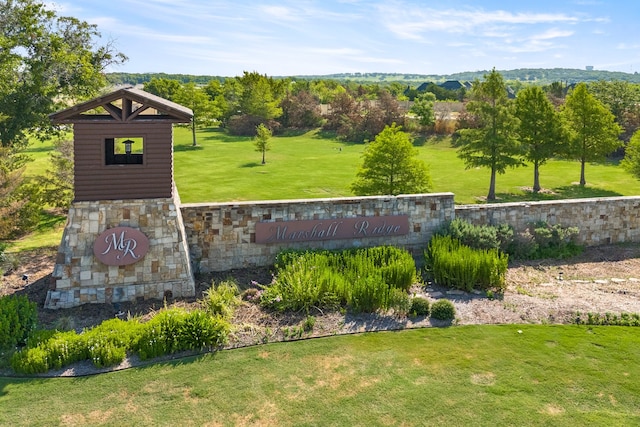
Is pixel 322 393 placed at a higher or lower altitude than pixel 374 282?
lower

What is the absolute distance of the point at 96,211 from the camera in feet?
38.8

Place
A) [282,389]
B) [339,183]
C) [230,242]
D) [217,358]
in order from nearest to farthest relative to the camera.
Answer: [282,389], [217,358], [230,242], [339,183]

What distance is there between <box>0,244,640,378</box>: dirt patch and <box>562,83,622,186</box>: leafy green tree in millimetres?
17830

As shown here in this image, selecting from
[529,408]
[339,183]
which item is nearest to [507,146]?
[339,183]

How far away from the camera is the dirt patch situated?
35.3 feet

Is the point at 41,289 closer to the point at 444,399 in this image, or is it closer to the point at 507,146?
the point at 444,399

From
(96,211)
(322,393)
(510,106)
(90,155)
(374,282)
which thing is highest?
(510,106)

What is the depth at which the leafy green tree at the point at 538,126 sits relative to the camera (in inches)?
1153

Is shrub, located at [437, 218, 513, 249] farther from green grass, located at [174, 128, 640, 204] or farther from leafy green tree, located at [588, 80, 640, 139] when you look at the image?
leafy green tree, located at [588, 80, 640, 139]

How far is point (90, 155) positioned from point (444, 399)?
9306mm

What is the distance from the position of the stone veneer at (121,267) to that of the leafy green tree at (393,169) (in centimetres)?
1021

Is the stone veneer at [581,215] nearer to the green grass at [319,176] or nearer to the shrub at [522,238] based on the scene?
the shrub at [522,238]

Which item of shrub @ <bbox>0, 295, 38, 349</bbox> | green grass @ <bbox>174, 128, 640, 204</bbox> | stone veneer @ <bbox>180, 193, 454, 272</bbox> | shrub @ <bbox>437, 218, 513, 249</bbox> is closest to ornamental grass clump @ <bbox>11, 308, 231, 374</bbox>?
shrub @ <bbox>0, 295, 38, 349</bbox>

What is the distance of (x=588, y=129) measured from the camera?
3084 cm
